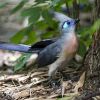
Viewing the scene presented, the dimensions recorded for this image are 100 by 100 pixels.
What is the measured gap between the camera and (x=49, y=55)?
5500 mm

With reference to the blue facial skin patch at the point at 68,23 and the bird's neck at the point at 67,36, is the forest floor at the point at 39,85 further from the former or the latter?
the blue facial skin patch at the point at 68,23

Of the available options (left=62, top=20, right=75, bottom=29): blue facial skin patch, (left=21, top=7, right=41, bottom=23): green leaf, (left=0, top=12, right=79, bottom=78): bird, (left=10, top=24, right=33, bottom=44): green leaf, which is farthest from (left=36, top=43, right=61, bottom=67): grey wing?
(left=10, top=24, right=33, bottom=44): green leaf

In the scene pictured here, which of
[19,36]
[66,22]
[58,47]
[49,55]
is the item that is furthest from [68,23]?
[19,36]

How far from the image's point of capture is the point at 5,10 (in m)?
10.3

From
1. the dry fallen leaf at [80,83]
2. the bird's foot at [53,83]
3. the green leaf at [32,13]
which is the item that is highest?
the green leaf at [32,13]

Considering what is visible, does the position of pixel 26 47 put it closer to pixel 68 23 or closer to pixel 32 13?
pixel 32 13

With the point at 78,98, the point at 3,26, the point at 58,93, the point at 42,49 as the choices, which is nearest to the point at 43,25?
the point at 42,49

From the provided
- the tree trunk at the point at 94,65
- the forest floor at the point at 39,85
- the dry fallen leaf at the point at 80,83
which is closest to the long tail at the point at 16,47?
the forest floor at the point at 39,85

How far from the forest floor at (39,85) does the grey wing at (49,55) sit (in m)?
0.17

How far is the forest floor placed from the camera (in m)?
5.06

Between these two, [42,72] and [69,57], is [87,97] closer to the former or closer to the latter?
[69,57]

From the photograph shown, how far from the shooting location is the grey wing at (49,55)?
5.44 metres

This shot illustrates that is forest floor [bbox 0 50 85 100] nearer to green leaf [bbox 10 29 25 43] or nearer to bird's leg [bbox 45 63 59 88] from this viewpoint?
bird's leg [bbox 45 63 59 88]

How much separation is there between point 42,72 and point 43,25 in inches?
22.8
